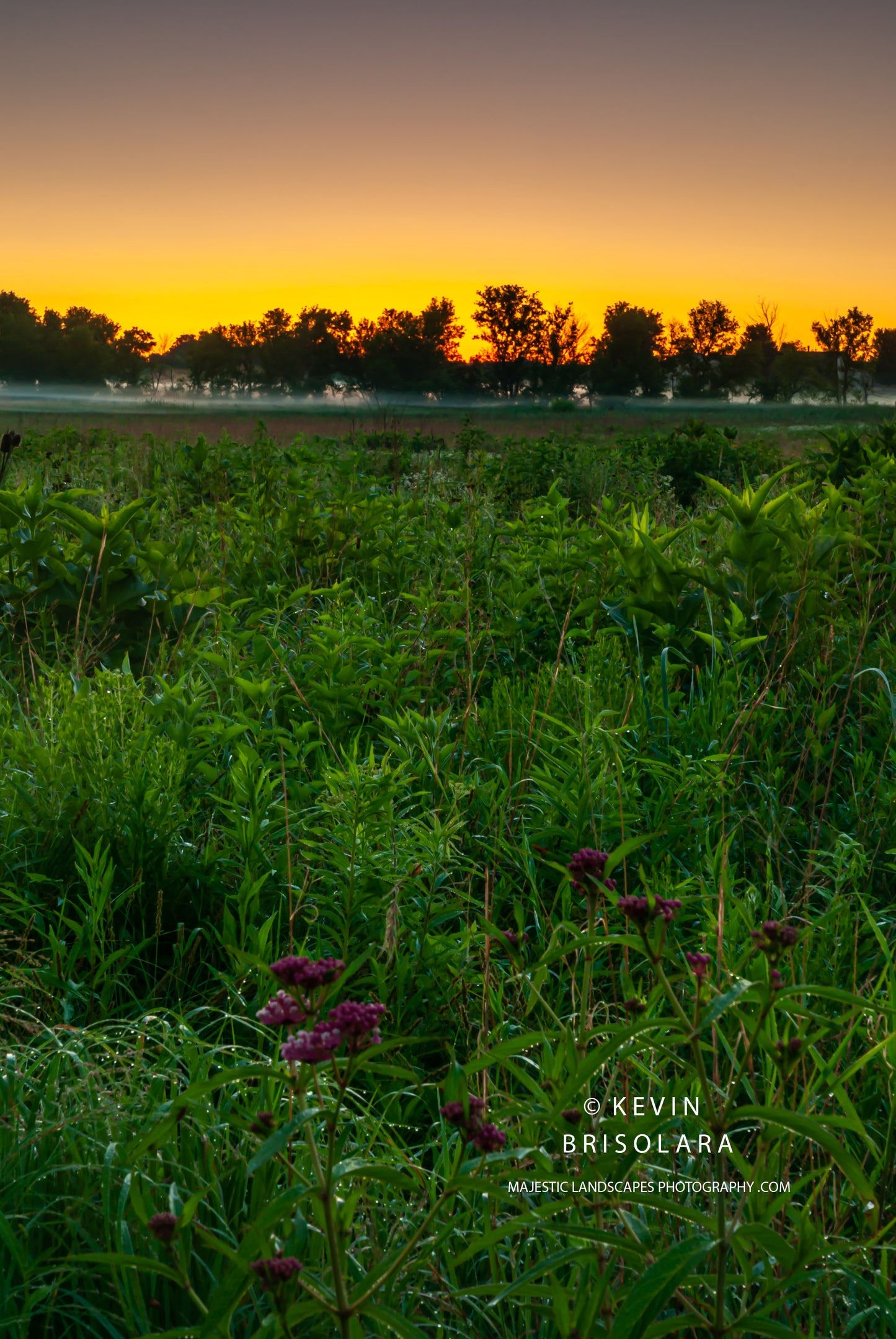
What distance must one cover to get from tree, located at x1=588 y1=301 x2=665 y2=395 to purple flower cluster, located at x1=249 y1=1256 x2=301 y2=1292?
84.7 meters

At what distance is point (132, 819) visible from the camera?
2291mm

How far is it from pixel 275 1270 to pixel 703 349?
95929mm

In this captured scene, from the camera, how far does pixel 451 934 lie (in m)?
2.15

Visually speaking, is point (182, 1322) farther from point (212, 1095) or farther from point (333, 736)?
point (333, 736)

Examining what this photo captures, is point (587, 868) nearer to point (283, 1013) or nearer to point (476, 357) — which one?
point (283, 1013)

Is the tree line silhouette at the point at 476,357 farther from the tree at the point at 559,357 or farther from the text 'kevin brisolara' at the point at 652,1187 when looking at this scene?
the text 'kevin brisolara' at the point at 652,1187

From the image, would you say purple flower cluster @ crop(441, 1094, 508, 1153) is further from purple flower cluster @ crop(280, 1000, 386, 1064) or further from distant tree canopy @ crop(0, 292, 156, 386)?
distant tree canopy @ crop(0, 292, 156, 386)

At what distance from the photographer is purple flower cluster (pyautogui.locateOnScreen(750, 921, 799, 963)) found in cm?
91

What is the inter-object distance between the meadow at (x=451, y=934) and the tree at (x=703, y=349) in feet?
290

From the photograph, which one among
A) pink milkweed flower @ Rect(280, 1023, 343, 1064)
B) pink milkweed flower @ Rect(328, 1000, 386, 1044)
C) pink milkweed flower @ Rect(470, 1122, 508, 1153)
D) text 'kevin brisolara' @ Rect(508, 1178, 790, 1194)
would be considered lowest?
text 'kevin brisolara' @ Rect(508, 1178, 790, 1194)

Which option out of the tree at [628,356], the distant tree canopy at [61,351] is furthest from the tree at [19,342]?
the tree at [628,356]

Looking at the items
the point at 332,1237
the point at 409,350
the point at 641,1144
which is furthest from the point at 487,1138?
the point at 409,350

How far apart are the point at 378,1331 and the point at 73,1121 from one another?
501mm

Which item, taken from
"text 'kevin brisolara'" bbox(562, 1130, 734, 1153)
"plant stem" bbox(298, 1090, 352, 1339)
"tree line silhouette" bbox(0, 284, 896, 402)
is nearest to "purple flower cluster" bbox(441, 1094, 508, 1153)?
"plant stem" bbox(298, 1090, 352, 1339)
